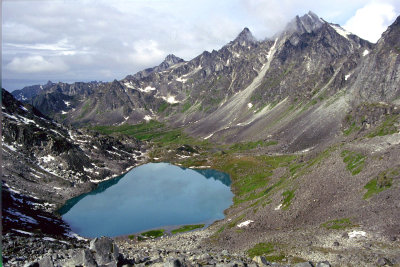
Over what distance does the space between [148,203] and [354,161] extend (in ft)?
251

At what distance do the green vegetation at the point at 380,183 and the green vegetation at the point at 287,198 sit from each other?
17.6m

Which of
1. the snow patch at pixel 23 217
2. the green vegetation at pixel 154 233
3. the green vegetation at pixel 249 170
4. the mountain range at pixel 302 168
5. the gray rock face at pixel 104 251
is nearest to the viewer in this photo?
the gray rock face at pixel 104 251

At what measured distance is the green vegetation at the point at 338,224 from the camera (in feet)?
184

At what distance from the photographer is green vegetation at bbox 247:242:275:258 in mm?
→ 55056

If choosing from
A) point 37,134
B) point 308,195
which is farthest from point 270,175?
point 37,134

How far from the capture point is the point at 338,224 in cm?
5778

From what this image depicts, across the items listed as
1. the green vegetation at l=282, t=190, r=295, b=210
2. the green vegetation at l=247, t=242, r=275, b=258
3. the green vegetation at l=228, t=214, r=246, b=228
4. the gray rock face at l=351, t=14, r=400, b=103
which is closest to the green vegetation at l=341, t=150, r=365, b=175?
the green vegetation at l=282, t=190, r=295, b=210

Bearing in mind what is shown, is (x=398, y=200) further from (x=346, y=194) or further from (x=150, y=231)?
(x=150, y=231)

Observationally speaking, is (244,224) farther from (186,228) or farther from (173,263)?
(173,263)

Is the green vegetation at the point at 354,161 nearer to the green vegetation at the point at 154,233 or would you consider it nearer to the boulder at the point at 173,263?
the green vegetation at the point at 154,233

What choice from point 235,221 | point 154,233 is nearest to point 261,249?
point 235,221

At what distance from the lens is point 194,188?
144 metres

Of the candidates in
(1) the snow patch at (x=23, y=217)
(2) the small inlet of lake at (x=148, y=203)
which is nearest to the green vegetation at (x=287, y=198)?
(2) the small inlet of lake at (x=148, y=203)

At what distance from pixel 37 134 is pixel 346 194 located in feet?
451
